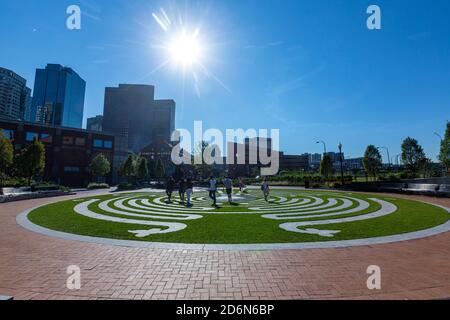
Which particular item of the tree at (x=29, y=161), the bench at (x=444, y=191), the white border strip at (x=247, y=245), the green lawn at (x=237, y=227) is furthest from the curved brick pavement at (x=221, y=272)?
the tree at (x=29, y=161)

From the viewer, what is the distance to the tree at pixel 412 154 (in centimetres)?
4419

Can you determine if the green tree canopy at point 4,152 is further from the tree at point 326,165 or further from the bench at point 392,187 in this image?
the tree at point 326,165

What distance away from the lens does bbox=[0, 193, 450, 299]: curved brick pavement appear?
425 centimetres

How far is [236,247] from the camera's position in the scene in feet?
22.4

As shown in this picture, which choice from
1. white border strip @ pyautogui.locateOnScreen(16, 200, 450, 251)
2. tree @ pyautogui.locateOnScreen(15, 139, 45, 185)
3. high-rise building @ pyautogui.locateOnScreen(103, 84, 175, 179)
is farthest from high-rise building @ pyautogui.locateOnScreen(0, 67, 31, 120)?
white border strip @ pyautogui.locateOnScreen(16, 200, 450, 251)

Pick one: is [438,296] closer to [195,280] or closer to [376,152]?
[195,280]

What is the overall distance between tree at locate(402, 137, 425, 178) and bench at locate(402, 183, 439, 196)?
25.0 metres

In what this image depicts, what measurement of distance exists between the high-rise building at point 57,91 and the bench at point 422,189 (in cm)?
14682

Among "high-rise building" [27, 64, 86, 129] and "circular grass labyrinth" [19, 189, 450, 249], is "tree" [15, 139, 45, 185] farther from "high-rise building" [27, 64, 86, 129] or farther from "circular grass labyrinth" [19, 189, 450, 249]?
"high-rise building" [27, 64, 86, 129]

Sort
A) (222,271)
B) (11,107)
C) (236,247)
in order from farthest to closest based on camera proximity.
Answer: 1. (11,107)
2. (236,247)
3. (222,271)

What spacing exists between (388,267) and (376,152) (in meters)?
51.3

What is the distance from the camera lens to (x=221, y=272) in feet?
16.9
